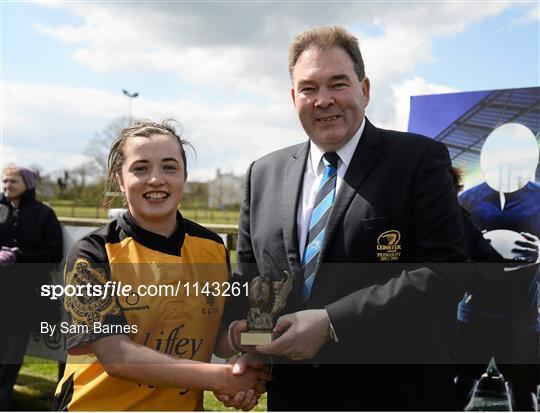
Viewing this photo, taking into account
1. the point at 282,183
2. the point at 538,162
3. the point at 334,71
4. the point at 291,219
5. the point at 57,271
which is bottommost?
the point at 57,271

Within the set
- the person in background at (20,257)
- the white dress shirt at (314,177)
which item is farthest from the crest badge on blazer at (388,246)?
the person in background at (20,257)

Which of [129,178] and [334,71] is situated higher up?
[334,71]

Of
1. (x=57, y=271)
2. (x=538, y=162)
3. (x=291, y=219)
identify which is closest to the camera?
(x=291, y=219)

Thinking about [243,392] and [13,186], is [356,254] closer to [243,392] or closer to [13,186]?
[243,392]

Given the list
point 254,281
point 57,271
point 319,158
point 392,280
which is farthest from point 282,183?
point 57,271

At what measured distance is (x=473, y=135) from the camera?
12.4ft

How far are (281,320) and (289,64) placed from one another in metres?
1.12

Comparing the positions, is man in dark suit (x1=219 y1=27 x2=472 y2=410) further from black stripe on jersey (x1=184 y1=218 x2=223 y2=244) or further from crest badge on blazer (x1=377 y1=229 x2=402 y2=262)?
black stripe on jersey (x1=184 y1=218 x2=223 y2=244)

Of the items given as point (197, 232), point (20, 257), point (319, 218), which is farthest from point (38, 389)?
point (319, 218)

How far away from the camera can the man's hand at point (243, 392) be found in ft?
7.80

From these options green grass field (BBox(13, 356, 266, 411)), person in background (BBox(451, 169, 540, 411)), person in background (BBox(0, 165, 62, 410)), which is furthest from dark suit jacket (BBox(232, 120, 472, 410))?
person in background (BBox(0, 165, 62, 410))

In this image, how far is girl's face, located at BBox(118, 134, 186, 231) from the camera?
237 centimetres

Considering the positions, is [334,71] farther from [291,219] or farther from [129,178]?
[129,178]

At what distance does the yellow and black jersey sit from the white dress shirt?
44 centimetres
